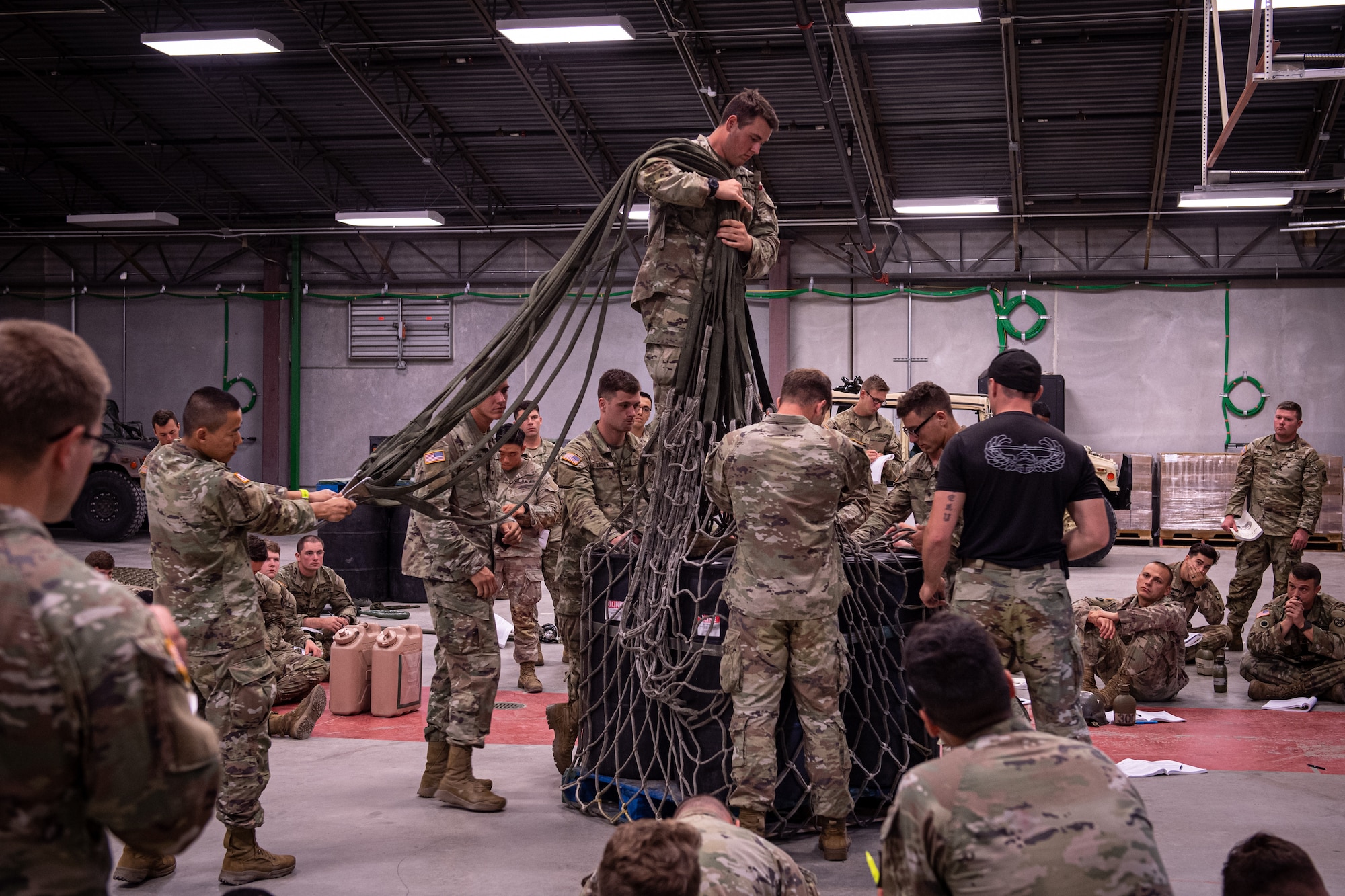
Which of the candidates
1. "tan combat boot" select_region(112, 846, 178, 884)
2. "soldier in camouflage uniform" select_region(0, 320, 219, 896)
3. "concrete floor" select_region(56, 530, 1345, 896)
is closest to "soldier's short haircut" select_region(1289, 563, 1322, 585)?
"concrete floor" select_region(56, 530, 1345, 896)

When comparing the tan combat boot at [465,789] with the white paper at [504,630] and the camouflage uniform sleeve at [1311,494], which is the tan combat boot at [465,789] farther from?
the camouflage uniform sleeve at [1311,494]

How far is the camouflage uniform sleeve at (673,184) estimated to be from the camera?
433 cm

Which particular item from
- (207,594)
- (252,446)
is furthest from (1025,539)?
(252,446)

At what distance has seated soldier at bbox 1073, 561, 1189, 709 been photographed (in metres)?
6.52

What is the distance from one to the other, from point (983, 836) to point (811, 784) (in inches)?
90.0

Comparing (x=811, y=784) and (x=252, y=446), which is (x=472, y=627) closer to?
(x=811, y=784)

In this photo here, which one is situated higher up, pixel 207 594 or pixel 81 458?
pixel 81 458

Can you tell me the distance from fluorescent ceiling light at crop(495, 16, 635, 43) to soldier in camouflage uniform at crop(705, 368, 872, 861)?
8.58m

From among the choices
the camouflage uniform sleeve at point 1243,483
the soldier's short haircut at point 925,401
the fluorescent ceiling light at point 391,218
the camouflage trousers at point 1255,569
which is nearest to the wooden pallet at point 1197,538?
the camouflage uniform sleeve at point 1243,483

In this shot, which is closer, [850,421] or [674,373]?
[674,373]

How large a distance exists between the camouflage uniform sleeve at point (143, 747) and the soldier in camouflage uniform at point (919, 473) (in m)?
3.29

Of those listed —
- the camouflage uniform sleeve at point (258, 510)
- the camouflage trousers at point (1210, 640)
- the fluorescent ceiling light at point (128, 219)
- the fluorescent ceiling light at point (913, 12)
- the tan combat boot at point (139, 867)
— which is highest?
the fluorescent ceiling light at point (913, 12)

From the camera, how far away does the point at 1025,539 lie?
397 centimetres

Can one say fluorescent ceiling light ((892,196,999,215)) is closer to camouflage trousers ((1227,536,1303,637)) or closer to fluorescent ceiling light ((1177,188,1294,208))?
fluorescent ceiling light ((1177,188,1294,208))
